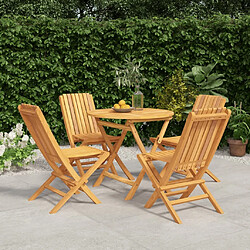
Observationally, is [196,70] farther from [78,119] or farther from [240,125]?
[78,119]

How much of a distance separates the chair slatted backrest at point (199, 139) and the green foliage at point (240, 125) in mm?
2737

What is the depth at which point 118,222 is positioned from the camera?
384 centimetres

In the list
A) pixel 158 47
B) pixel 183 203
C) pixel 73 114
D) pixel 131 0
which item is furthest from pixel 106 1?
pixel 183 203

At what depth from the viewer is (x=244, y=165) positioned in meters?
6.20

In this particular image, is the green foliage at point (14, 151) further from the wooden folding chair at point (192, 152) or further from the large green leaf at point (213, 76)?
the large green leaf at point (213, 76)

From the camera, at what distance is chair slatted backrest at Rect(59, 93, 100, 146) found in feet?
18.6

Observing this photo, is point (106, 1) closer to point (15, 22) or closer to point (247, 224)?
point (15, 22)

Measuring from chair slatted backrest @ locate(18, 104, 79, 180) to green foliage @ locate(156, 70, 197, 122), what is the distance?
3.05 m

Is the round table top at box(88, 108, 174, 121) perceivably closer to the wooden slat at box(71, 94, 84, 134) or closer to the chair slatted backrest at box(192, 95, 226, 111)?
the chair slatted backrest at box(192, 95, 226, 111)

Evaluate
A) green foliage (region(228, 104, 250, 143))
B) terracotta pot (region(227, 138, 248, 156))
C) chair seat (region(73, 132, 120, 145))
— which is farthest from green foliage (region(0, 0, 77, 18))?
chair seat (region(73, 132, 120, 145))

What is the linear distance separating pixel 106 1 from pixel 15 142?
11591 millimetres

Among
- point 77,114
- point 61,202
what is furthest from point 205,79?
point 61,202

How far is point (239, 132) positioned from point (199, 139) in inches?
117

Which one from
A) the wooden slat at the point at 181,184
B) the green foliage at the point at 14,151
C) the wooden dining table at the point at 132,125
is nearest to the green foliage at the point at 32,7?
the green foliage at the point at 14,151
